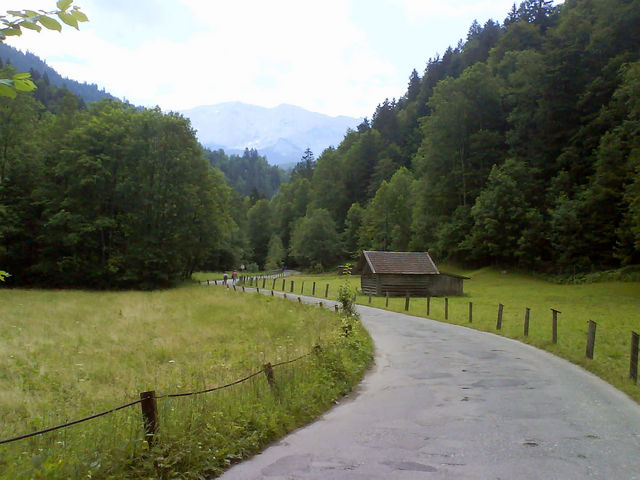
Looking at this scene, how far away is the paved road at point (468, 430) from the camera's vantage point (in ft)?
18.9

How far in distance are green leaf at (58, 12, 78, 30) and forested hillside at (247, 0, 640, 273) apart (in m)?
38.3

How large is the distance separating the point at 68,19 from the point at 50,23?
0.10m

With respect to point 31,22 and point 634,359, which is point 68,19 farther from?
point 634,359

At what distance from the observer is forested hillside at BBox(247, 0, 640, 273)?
46594mm

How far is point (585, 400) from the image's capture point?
30.2 feet

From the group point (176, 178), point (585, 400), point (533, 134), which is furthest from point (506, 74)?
point (585, 400)

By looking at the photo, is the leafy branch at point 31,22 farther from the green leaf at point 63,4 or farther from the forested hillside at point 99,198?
the forested hillside at point 99,198

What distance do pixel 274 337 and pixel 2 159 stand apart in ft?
123

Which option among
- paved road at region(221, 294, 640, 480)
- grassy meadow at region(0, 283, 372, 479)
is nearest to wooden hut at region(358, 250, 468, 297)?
grassy meadow at region(0, 283, 372, 479)

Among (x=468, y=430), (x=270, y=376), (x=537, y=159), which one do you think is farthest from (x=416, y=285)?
(x=468, y=430)

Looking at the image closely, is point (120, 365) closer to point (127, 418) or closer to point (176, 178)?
point (127, 418)

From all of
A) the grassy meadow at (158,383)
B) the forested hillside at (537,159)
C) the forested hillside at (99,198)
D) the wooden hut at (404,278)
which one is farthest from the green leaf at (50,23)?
the forested hillside at (99,198)

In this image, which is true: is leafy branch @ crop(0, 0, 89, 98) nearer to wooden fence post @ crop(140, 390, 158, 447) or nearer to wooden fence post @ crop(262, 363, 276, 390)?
wooden fence post @ crop(140, 390, 158, 447)

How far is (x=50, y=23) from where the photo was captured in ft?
8.50
